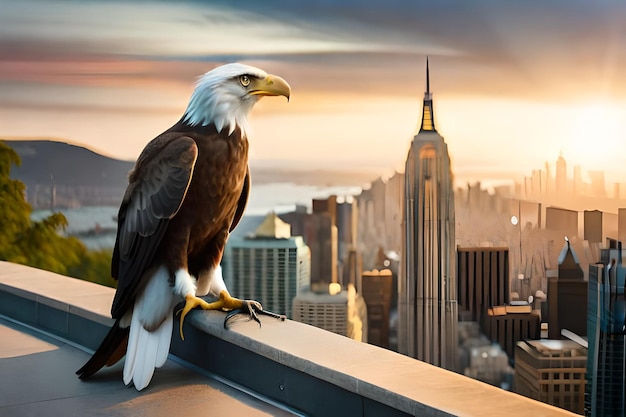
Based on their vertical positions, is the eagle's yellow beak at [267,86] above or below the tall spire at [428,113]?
below

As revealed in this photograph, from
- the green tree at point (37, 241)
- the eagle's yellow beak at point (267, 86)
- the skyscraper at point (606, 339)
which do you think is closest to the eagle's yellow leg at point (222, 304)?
the eagle's yellow beak at point (267, 86)

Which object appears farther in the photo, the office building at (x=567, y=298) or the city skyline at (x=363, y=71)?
the city skyline at (x=363, y=71)

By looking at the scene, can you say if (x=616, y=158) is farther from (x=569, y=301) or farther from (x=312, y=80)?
(x=312, y=80)

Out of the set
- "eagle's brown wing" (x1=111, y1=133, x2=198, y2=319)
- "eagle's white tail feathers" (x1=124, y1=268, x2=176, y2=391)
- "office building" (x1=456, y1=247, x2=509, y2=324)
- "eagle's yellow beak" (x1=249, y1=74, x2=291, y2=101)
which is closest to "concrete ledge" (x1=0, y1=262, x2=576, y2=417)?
"eagle's white tail feathers" (x1=124, y1=268, x2=176, y2=391)

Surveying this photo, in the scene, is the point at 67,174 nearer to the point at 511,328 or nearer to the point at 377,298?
the point at 377,298

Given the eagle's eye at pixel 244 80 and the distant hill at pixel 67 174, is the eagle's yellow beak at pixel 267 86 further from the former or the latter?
the distant hill at pixel 67 174
